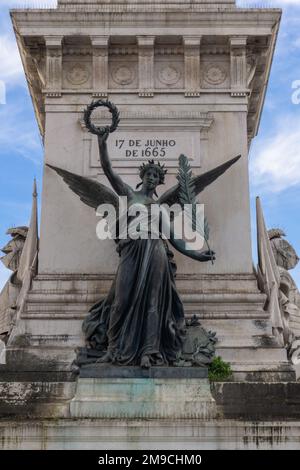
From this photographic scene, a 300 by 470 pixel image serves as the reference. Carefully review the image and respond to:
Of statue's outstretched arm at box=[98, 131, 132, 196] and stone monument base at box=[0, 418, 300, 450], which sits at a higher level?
statue's outstretched arm at box=[98, 131, 132, 196]

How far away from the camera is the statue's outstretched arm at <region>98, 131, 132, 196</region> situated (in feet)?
66.9

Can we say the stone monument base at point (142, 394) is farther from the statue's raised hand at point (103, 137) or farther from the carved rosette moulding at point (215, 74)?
the carved rosette moulding at point (215, 74)

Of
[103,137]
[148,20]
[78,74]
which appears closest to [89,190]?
[103,137]

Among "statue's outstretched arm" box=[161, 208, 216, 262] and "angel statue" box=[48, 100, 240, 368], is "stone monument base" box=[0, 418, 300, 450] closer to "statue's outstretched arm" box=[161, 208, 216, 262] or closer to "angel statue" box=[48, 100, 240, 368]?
"angel statue" box=[48, 100, 240, 368]

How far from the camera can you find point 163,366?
19438mm

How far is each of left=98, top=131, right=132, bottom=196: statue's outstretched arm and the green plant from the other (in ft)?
12.1

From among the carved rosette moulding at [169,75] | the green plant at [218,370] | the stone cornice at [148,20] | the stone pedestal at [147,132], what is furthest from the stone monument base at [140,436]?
the stone cornice at [148,20]

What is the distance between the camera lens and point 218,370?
65.6ft

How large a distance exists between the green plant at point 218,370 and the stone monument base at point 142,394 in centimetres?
54

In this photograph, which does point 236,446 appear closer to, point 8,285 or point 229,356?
point 229,356

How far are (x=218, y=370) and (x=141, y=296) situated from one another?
6.68ft

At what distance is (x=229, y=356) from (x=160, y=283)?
6.83 ft

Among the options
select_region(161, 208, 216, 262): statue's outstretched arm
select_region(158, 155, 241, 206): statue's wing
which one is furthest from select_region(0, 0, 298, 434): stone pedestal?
select_region(161, 208, 216, 262): statue's outstretched arm
